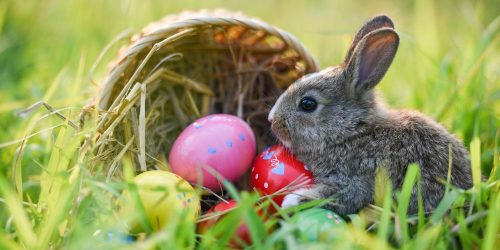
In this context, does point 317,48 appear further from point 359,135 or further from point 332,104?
point 359,135

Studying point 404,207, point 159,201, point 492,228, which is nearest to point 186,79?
point 159,201

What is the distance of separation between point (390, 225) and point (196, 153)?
1.19m

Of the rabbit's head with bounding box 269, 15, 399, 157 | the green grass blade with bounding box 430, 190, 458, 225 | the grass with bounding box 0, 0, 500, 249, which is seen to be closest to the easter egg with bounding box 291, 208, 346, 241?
the grass with bounding box 0, 0, 500, 249

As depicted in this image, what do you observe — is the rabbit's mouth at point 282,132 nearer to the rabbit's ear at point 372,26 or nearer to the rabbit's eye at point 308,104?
the rabbit's eye at point 308,104

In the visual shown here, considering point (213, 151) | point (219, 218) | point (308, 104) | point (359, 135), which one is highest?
point (308, 104)

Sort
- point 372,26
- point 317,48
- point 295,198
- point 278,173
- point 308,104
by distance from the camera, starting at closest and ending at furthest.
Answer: point 295,198, point 278,173, point 308,104, point 372,26, point 317,48

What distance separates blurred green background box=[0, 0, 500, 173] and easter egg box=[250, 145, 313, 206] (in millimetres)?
1041

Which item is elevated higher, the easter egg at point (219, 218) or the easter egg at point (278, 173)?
the easter egg at point (278, 173)

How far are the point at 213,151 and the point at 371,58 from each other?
3.39 ft

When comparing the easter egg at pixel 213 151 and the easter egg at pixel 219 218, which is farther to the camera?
the easter egg at pixel 213 151

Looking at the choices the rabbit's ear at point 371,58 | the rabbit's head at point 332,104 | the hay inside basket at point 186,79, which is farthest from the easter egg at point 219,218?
the rabbit's ear at point 371,58

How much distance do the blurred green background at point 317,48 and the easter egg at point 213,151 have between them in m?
0.66

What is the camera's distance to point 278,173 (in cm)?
325

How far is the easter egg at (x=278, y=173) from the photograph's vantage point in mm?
3223
